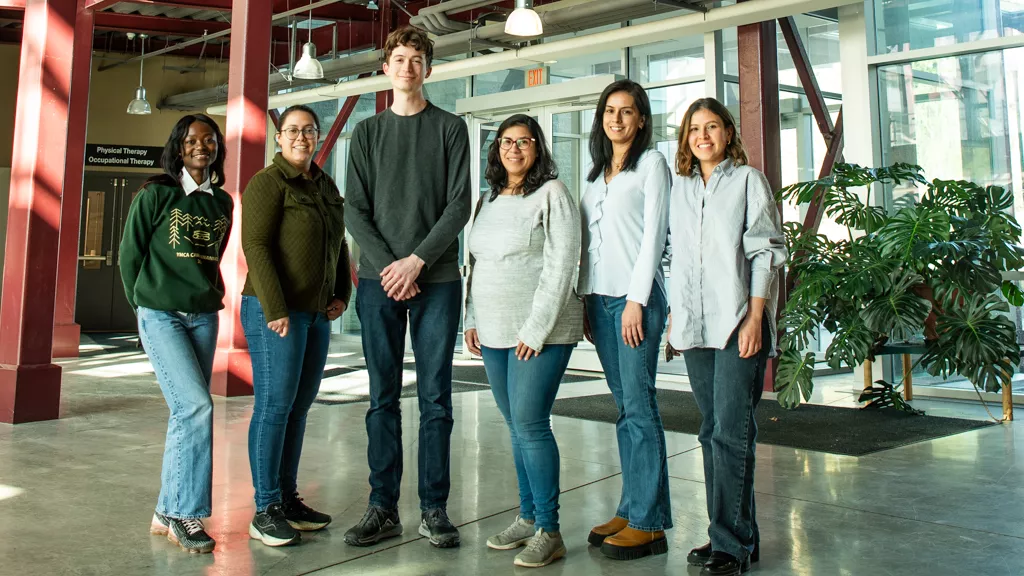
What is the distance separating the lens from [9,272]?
17.7ft

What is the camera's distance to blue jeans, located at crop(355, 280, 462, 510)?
9.59ft

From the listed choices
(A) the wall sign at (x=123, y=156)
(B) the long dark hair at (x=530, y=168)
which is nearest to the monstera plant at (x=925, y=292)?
(B) the long dark hair at (x=530, y=168)

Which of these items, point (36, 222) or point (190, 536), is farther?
point (36, 222)

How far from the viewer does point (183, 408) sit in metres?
2.91

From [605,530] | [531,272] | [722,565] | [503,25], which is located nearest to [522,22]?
[503,25]

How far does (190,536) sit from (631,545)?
1386 mm

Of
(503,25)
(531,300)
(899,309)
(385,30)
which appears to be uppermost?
(385,30)

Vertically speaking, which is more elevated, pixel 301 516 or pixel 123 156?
pixel 123 156

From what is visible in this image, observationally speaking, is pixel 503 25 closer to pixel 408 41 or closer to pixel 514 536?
pixel 408 41

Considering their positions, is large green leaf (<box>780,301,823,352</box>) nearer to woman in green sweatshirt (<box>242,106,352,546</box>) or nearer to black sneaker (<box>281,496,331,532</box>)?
black sneaker (<box>281,496,331,532</box>)

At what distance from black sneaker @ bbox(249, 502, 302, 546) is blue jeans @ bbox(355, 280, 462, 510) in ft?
0.94

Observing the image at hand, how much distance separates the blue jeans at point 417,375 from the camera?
2.92 meters

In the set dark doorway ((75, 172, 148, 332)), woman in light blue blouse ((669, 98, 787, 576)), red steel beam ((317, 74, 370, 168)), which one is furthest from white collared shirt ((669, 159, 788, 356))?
dark doorway ((75, 172, 148, 332))

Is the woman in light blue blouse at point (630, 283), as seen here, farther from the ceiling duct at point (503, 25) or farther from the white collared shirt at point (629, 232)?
the ceiling duct at point (503, 25)
